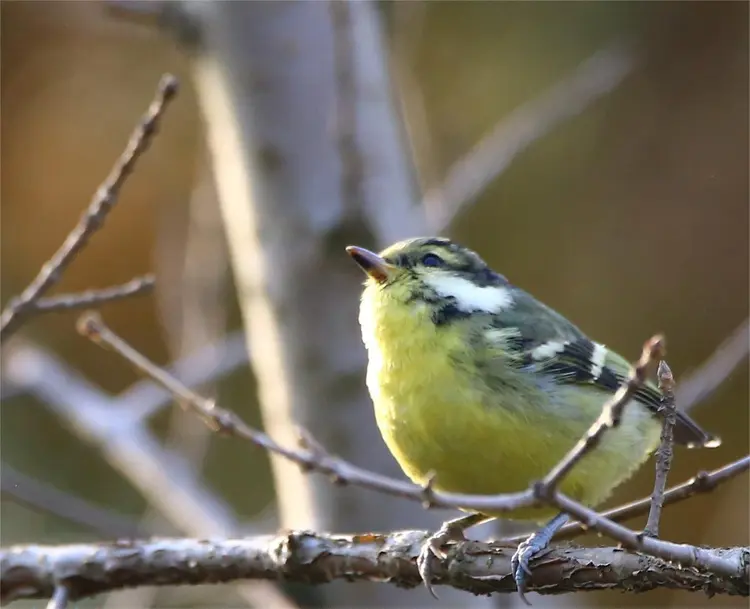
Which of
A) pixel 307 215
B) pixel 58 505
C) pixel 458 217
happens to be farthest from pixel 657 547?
pixel 458 217

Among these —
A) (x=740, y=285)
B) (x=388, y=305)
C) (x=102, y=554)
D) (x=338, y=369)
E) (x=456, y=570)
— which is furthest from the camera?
(x=740, y=285)

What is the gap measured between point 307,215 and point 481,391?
0.79 m

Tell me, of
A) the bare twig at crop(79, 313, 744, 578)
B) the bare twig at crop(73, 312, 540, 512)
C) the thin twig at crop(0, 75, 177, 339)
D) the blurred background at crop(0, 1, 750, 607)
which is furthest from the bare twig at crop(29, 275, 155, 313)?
the blurred background at crop(0, 1, 750, 607)

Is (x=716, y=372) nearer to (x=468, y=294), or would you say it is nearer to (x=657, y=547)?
(x=468, y=294)

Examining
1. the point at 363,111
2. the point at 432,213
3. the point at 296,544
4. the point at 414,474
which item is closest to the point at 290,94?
the point at 363,111

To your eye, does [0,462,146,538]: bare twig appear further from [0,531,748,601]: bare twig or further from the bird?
the bird

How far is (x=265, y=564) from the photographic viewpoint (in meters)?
1.63

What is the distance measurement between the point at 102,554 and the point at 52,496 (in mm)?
843

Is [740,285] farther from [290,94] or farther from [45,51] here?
[45,51]

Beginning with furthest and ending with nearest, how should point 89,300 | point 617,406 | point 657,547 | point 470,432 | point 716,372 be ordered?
point 716,372 → point 470,432 → point 89,300 → point 657,547 → point 617,406

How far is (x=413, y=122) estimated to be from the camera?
3580 millimetres

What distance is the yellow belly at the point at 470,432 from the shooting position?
167 centimetres

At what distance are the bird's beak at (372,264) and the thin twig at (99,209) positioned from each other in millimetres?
615

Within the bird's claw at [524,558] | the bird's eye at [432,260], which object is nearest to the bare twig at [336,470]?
the bird's claw at [524,558]
